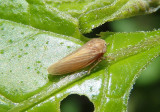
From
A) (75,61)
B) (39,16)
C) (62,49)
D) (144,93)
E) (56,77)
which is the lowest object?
(144,93)

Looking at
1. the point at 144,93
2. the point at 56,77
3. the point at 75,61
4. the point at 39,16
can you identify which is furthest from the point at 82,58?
the point at 144,93

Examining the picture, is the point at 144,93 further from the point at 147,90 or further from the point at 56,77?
the point at 56,77

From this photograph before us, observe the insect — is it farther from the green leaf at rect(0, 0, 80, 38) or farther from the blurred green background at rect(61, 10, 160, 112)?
the blurred green background at rect(61, 10, 160, 112)

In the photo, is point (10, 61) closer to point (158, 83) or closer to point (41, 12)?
point (41, 12)

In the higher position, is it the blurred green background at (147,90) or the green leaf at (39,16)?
the green leaf at (39,16)

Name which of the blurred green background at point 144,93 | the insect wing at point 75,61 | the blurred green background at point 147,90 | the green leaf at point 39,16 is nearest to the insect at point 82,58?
the insect wing at point 75,61

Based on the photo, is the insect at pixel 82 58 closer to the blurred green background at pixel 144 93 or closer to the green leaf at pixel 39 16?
the green leaf at pixel 39 16

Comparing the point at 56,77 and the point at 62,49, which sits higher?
the point at 62,49
